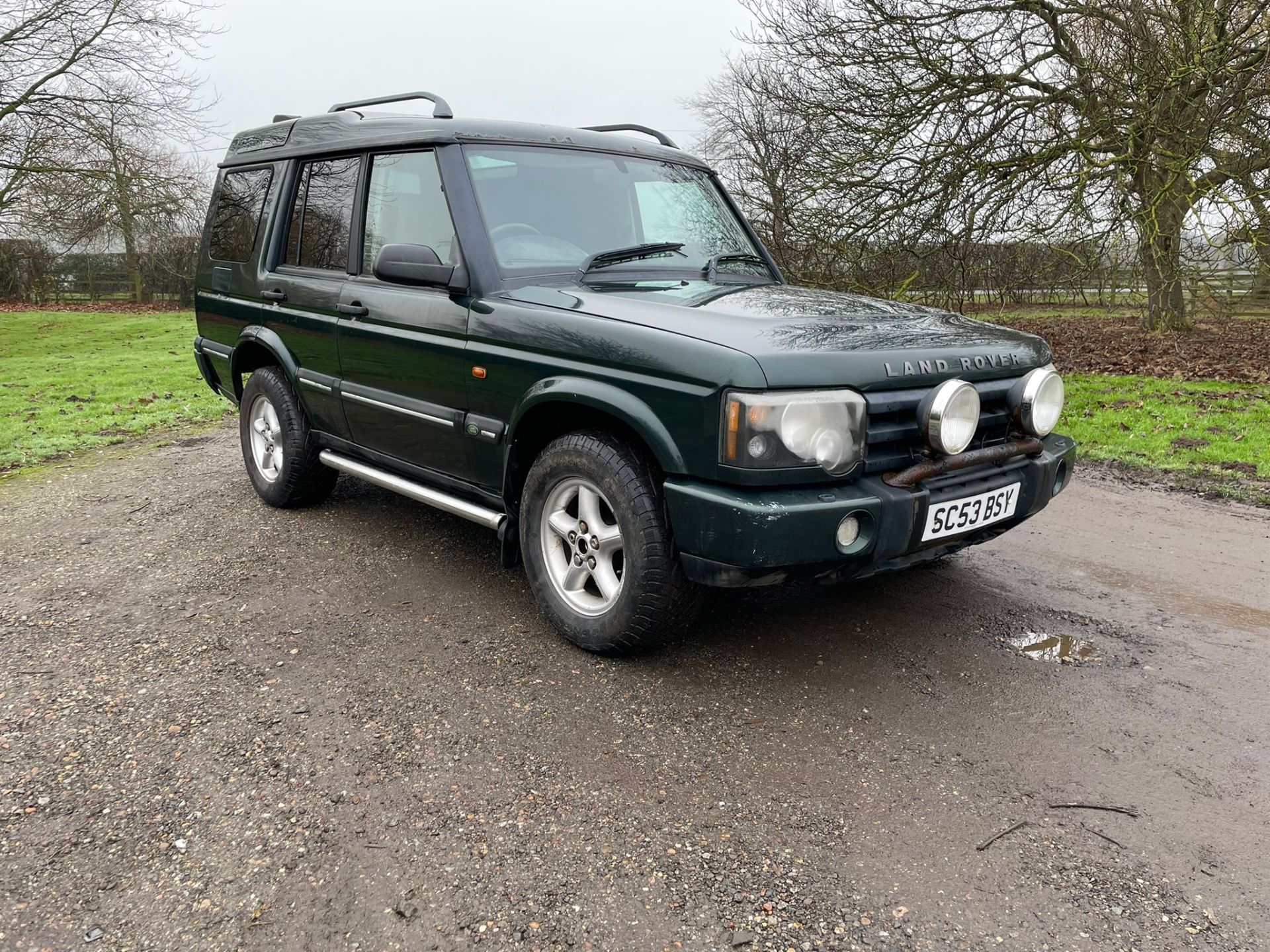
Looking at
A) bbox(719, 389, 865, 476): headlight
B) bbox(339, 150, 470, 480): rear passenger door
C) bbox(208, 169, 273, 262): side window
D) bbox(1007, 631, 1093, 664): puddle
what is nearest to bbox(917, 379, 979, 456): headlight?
bbox(719, 389, 865, 476): headlight

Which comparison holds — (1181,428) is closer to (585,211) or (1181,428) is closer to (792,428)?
(585,211)

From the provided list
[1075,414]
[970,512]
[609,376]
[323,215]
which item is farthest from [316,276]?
[1075,414]

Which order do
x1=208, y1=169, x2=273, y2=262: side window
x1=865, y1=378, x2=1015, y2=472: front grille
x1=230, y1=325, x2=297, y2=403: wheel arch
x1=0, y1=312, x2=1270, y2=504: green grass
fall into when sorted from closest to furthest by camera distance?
x1=865, y1=378, x2=1015, y2=472: front grille
x1=230, y1=325, x2=297, y2=403: wheel arch
x1=208, y1=169, x2=273, y2=262: side window
x1=0, y1=312, x2=1270, y2=504: green grass

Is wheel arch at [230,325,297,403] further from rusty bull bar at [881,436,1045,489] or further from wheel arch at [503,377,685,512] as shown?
rusty bull bar at [881,436,1045,489]

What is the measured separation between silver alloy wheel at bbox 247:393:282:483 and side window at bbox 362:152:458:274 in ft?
4.57

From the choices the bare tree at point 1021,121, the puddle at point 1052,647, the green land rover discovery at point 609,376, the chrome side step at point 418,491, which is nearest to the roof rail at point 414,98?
the green land rover discovery at point 609,376

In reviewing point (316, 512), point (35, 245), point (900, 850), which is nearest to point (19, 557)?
point (316, 512)

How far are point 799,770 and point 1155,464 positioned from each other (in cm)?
498

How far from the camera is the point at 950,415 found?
3000mm

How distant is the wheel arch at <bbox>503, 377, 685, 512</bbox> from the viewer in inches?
116

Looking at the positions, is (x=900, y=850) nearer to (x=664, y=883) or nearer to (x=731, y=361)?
(x=664, y=883)

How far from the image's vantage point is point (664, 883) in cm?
219

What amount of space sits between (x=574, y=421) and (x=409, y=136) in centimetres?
163

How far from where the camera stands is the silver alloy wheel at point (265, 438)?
5188mm
